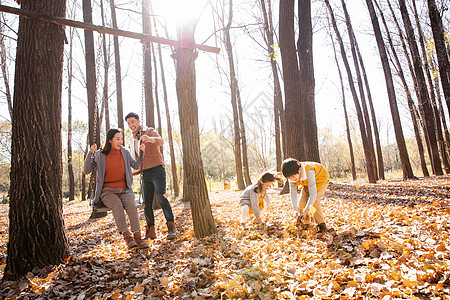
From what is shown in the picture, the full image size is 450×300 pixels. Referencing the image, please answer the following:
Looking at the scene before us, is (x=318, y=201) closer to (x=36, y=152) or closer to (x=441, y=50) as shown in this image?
(x=36, y=152)

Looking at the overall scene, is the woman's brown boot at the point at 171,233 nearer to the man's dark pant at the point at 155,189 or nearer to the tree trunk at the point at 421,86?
the man's dark pant at the point at 155,189

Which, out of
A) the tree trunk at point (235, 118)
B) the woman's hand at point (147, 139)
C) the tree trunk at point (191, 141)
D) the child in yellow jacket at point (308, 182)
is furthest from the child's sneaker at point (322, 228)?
the tree trunk at point (235, 118)

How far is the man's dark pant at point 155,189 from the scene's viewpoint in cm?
423

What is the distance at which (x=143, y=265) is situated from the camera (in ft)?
10.3

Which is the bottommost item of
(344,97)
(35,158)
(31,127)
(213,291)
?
(213,291)

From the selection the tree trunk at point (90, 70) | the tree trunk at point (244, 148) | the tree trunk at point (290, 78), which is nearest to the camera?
the tree trunk at point (290, 78)

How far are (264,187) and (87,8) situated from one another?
837 centimetres

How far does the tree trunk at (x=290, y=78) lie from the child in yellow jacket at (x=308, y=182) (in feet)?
12.1

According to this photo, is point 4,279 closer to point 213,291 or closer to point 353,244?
point 213,291

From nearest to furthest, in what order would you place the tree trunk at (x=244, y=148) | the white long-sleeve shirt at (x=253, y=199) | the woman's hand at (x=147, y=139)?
the woman's hand at (x=147, y=139) < the white long-sleeve shirt at (x=253, y=199) < the tree trunk at (x=244, y=148)

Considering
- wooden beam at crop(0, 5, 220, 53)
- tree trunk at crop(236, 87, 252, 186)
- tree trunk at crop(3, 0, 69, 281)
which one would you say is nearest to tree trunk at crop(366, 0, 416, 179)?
tree trunk at crop(236, 87, 252, 186)

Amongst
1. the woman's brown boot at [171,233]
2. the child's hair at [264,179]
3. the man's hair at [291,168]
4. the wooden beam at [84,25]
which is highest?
the wooden beam at [84,25]

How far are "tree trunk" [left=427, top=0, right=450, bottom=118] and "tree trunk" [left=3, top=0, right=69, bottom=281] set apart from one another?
9.01 metres

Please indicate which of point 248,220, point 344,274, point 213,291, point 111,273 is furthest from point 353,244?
point 111,273
